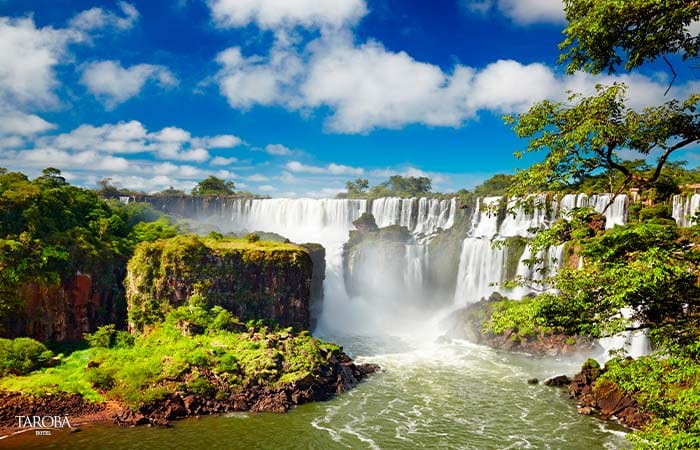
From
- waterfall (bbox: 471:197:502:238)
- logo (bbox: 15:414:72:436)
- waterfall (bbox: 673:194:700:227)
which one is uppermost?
waterfall (bbox: 673:194:700:227)


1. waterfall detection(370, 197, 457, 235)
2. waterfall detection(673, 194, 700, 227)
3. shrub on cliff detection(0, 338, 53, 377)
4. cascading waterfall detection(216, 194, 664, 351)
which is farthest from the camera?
waterfall detection(370, 197, 457, 235)

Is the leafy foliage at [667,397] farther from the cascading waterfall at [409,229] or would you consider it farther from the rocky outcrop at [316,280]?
the rocky outcrop at [316,280]

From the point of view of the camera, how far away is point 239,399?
28000mm

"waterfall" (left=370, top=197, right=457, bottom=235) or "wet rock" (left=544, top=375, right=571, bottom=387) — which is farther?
"waterfall" (left=370, top=197, right=457, bottom=235)

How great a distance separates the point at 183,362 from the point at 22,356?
10.6 metres

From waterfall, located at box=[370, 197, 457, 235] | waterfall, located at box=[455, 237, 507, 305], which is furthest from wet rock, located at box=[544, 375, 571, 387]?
waterfall, located at box=[370, 197, 457, 235]

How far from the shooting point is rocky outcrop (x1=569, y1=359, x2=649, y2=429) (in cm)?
2556

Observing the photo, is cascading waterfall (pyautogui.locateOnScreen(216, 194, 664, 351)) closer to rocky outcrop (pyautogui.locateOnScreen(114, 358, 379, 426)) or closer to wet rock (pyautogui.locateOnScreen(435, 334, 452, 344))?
wet rock (pyautogui.locateOnScreen(435, 334, 452, 344))

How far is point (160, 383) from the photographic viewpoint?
28.2 metres

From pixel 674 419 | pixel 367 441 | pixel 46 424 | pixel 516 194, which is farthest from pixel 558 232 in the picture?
pixel 46 424

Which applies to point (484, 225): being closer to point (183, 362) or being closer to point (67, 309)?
point (183, 362)

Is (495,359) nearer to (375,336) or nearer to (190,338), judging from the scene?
(375,336)

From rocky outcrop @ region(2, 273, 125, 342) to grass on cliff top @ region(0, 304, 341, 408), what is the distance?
3.26 metres

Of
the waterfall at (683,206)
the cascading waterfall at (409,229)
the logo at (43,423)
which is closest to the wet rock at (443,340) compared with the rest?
the cascading waterfall at (409,229)
